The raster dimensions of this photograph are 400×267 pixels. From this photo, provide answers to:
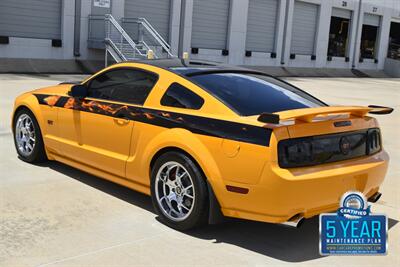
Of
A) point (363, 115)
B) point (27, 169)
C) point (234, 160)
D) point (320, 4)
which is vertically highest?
point (320, 4)

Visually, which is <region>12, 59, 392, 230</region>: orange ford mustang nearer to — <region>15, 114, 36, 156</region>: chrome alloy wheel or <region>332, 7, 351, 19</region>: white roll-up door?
<region>15, 114, 36, 156</region>: chrome alloy wheel

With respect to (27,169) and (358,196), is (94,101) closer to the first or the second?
(27,169)

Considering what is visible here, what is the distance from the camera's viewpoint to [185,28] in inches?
1084

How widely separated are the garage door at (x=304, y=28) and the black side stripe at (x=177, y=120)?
30.8m

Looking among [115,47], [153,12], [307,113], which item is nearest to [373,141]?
[307,113]

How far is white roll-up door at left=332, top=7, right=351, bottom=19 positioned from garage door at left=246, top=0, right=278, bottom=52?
676cm

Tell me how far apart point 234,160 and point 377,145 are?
5.23ft

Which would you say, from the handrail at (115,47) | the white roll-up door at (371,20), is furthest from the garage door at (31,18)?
the white roll-up door at (371,20)

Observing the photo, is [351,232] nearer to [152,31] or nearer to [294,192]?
[294,192]

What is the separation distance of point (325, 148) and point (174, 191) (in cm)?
134

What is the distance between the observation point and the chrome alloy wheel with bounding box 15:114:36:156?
6520mm

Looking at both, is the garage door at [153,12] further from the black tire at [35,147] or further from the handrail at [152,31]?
the black tire at [35,147]

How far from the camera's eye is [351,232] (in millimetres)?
3920

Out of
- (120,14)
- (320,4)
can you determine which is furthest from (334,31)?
(120,14)
